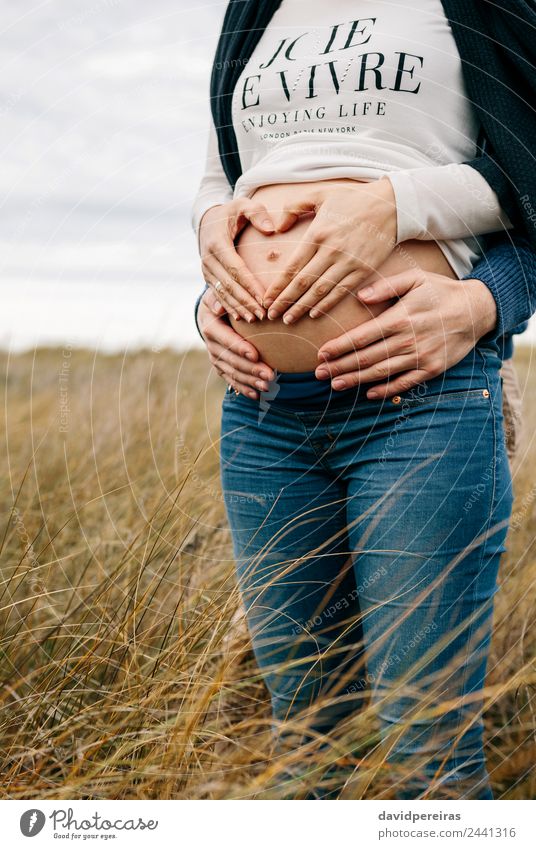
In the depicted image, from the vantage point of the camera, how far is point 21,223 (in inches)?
66.5

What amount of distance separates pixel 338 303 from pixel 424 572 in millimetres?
539

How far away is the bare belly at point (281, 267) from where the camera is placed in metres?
1.24

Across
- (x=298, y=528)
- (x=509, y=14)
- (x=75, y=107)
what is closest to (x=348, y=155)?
(x=509, y=14)

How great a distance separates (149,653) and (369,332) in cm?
102

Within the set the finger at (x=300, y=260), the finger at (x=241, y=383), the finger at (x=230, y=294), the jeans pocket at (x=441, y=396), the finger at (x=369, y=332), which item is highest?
the finger at (x=300, y=260)

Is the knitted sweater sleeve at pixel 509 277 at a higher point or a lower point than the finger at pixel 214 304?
higher

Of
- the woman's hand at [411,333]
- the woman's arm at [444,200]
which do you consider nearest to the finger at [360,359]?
the woman's hand at [411,333]

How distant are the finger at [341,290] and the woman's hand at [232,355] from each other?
0.55ft

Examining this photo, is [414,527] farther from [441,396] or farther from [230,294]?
[230,294]

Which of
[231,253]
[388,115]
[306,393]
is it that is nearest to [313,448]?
[306,393]

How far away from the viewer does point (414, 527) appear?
117 centimetres

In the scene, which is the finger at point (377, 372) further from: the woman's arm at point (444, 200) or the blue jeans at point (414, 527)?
the woman's arm at point (444, 200)

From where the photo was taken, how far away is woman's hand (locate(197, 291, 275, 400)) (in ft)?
4.37
